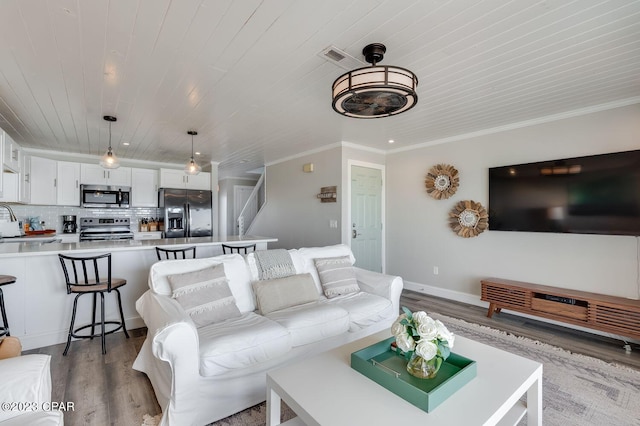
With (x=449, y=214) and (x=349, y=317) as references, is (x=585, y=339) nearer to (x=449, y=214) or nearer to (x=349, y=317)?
(x=449, y=214)

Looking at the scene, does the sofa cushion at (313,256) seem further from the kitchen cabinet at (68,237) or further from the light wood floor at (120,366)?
the kitchen cabinet at (68,237)

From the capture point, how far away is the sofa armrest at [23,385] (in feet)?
3.82

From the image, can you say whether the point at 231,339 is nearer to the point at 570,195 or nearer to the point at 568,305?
the point at 568,305

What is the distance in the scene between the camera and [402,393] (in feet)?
4.48

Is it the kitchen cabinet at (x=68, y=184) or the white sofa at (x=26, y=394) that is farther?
the kitchen cabinet at (x=68, y=184)

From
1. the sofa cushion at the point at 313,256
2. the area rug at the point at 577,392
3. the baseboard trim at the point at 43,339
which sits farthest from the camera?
the sofa cushion at the point at 313,256

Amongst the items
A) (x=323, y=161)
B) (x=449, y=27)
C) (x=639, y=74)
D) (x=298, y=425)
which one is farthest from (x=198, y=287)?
(x=639, y=74)

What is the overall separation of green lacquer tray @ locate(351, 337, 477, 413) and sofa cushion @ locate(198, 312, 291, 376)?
0.65 m

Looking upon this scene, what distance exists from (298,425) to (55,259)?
2997 mm

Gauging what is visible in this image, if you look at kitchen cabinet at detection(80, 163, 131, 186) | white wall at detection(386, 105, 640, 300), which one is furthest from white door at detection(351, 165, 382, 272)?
kitchen cabinet at detection(80, 163, 131, 186)

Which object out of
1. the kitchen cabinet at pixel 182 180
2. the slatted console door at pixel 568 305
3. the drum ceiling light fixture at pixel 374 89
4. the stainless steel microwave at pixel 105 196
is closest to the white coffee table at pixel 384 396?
the drum ceiling light fixture at pixel 374 89

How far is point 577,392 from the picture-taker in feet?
7.16

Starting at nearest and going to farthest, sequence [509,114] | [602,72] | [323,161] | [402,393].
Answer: [402,393] → [602,72] → [509,114] → [323,161]

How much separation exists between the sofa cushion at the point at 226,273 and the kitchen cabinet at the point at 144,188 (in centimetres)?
420
